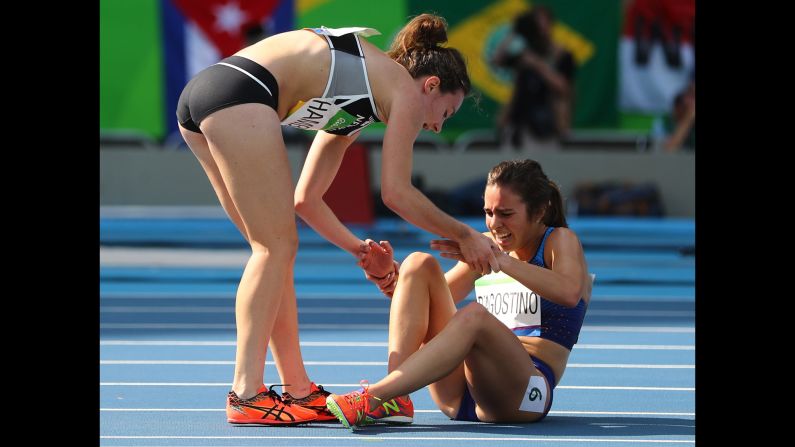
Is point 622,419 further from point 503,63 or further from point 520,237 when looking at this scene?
point 503,63

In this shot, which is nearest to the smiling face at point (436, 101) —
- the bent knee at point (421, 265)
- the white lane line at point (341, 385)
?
the bent knee at point (421, 265)

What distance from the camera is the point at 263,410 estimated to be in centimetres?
479

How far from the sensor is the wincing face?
4852mm

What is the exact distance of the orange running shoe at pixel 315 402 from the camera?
4.92 m

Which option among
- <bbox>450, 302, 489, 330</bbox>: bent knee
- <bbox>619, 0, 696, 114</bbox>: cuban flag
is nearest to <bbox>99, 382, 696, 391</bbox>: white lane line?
<bbox>450, 302, 489, 330</bbox>: bent knee

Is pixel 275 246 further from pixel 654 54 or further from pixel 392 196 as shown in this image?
pixel 654 54

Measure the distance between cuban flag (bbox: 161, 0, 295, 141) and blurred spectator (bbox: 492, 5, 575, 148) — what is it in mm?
3014

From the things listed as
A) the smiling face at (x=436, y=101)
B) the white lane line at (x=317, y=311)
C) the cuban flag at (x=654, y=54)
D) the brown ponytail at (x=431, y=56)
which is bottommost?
the white lane line at (x=317, y=311)

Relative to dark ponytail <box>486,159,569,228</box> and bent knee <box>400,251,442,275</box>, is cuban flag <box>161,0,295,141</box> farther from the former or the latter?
bent knee <box>400,251,442,275</box>

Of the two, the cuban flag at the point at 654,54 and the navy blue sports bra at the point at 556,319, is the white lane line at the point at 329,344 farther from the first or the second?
the cuban flag at the point at 654,54

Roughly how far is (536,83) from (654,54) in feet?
5.21

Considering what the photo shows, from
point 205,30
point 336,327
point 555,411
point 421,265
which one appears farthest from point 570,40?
point 421,265

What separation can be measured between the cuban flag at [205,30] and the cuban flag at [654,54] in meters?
4.44
